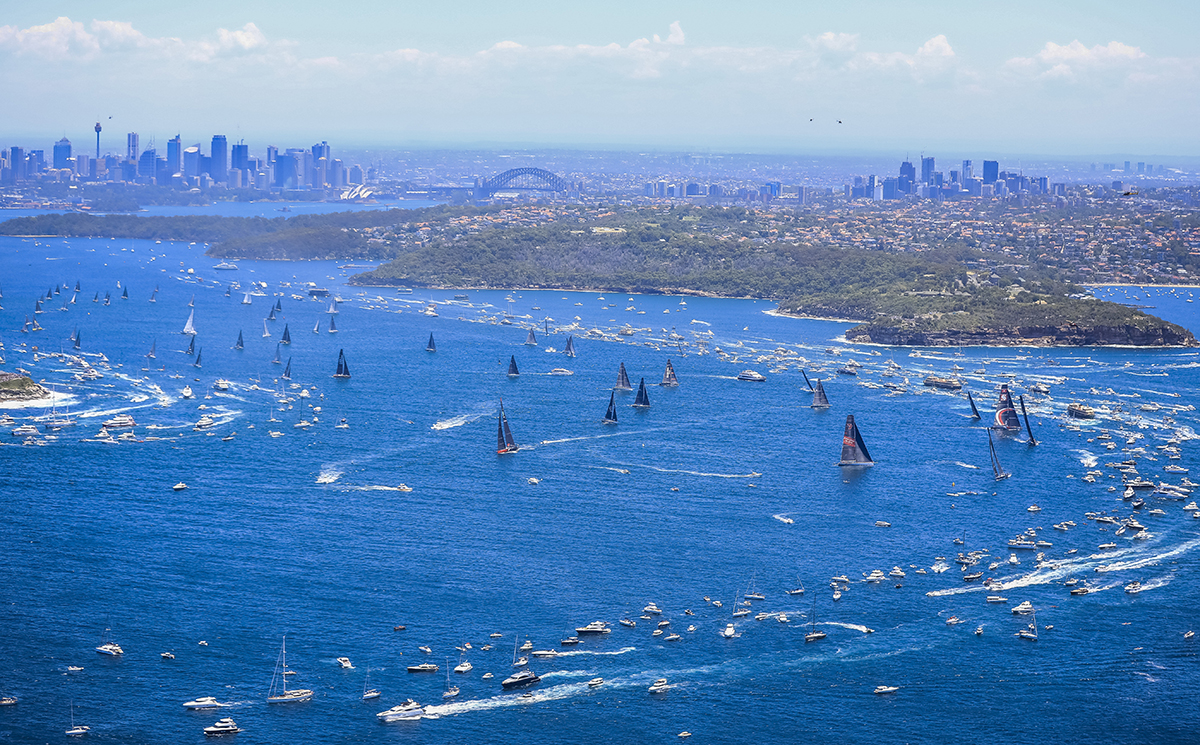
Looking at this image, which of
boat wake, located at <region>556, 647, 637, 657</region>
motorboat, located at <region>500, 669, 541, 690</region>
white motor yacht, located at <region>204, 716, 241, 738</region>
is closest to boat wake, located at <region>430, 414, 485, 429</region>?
boat wake, located at <region>556, 647, 637, 657</region>

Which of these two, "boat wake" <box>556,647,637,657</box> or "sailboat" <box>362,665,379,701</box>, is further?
"boat wake" <box>556,647,637,657</box>

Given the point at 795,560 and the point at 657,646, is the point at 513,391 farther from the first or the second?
the point at 657,646

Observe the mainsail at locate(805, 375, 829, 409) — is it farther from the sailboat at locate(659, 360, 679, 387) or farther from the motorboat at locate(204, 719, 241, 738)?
the motorboat at locate(204, 719, 241, 738)

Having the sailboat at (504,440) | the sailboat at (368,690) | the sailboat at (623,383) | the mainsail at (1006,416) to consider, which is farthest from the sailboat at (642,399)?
the sailboat at (368,690)

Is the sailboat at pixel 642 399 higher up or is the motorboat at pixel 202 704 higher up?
the sailboat at pixel 642 399

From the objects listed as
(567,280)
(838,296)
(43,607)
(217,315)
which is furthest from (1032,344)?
(43,607)

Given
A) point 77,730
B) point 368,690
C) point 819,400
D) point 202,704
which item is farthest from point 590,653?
point 819,400

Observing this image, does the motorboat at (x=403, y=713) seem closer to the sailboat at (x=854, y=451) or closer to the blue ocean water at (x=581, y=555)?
the blue ocean water at (x=581, y=555)
